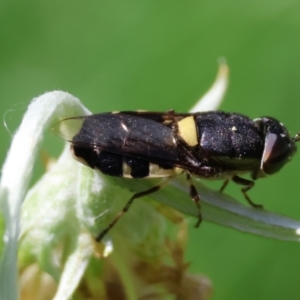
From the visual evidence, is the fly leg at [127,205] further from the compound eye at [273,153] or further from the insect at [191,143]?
the compound eye at [273,153]

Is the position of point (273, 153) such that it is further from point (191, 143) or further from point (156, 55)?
point (156, 55)

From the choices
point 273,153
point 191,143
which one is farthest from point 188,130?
point 273,153

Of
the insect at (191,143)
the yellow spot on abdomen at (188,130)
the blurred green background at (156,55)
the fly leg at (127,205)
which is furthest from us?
the blurred green background at (156,55)

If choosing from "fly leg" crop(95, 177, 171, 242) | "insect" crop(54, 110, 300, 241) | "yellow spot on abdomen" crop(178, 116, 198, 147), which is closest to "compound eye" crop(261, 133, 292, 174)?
"insect" crop(54, 110, 300, 241)

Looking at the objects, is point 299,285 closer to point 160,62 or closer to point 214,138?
point 160,62

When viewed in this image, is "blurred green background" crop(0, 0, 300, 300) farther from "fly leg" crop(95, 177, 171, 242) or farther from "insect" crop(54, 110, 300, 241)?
"fly leg" crop(95, 177, 171, 242)

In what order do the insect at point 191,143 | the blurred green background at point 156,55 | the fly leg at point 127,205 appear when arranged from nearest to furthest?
the fly leg at point 127,205 → the insect at point 191,143 → the blurred green background at point 156,55

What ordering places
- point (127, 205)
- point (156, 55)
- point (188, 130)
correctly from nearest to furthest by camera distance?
point (127, 205)
point (188, 130)
point (156, 55)

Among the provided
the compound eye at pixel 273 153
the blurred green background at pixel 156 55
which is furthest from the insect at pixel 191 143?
the blurred green background at pixel 156 55

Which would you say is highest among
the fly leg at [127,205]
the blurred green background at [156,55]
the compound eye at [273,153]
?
the compound eye at [273,153]
